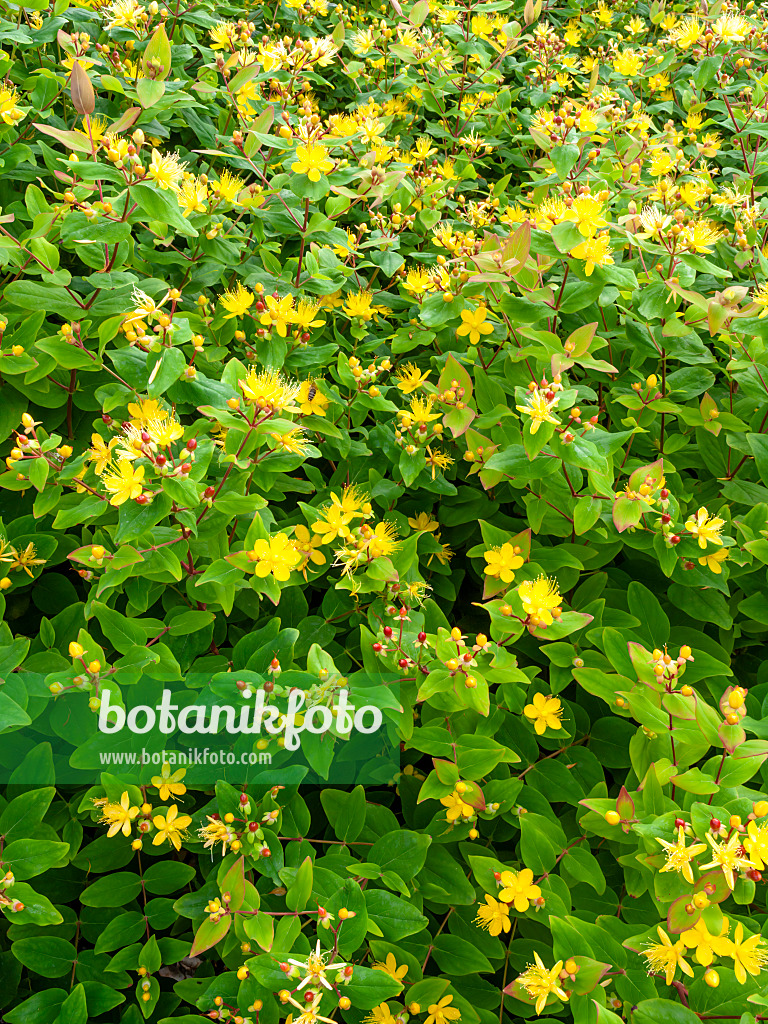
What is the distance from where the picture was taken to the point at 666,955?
1.01 m

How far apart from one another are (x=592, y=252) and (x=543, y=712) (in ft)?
2.73

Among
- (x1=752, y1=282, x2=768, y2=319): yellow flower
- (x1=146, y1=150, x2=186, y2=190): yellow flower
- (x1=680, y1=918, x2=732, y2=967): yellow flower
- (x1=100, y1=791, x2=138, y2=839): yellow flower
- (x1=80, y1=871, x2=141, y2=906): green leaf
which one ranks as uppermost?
(x1=146, y1=150, x2=186, y2=190): yellow flower

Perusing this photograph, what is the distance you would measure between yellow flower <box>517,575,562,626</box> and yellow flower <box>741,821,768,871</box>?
1.30 feet

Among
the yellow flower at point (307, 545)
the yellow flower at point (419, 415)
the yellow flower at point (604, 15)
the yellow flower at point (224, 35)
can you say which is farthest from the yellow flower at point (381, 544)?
the yellow flower at point (604, 15)

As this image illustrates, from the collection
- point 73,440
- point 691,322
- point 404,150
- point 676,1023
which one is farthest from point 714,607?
point 404,150

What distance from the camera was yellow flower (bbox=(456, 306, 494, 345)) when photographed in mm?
1489

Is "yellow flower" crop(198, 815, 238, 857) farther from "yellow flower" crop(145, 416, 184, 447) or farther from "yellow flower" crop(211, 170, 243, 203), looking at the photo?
"yellow flower" crop(211, 170, 243, 203)

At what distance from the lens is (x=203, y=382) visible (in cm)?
127

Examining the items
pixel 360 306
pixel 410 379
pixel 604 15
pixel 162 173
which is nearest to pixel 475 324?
pixel 410 379

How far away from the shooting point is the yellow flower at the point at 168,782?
1137 mm

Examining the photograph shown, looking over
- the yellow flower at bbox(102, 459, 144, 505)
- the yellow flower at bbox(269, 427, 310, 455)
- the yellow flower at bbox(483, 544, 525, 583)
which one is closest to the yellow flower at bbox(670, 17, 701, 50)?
the yellow flower at bbox(483, 544, 525, 583)

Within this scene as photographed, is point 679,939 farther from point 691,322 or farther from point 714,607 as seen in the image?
point 691,322

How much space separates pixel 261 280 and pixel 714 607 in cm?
111

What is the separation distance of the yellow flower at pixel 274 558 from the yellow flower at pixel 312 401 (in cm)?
34
